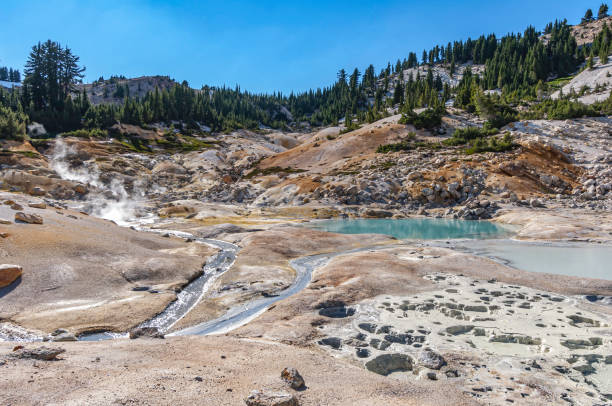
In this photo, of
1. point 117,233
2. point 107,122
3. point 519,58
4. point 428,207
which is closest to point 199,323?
point 117,233

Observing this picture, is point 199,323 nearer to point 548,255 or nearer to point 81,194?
point 548,255

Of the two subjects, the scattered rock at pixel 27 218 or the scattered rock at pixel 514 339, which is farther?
the scattered rock at pixel 27 218

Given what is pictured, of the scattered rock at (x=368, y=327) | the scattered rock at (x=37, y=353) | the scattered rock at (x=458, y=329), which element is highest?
the scattered rock at (x=37, y=353)

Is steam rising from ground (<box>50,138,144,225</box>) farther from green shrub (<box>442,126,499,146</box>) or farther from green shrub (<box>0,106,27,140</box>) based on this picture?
green shrub (<box>442,126,499,146</box>)

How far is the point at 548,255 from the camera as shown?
2894cm

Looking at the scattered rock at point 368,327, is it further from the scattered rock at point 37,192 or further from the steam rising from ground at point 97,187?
the scattered rock at point 37,192

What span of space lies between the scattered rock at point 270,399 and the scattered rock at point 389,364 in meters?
4.23

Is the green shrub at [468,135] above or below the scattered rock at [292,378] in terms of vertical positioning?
above

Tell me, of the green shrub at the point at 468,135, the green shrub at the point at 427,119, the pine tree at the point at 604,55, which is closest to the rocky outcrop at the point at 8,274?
the green shrub at the point at 468,135

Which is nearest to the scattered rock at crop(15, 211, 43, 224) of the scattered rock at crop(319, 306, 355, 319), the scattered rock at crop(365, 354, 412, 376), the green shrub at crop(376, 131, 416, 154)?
the scattered rock at crop(319, 306, 355, 319)

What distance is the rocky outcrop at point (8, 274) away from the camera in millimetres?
16828

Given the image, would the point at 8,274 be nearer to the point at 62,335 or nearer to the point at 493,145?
the point at 62,335

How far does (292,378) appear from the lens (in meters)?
8.61

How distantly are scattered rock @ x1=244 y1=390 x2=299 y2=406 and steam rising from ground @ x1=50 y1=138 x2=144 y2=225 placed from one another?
5513cm
